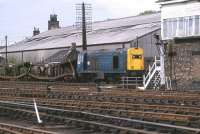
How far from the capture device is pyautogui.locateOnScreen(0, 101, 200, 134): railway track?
582 inches

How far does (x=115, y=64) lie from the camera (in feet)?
151

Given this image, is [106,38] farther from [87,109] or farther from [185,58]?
[87,109]

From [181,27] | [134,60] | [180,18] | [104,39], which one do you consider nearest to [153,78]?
[181,27]

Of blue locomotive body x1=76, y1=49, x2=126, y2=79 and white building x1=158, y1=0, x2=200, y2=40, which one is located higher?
white building x1=158, y1=0, x2=200, y2=40

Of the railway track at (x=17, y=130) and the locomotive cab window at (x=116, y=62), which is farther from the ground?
the locomotive cab window at (x=116, y=62)

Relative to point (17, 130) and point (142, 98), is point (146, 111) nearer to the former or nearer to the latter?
point (17, 130)

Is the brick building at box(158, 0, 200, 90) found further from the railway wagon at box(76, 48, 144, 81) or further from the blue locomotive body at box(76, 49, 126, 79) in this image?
the blue locomotive body at box(76, 49, 126, 79)

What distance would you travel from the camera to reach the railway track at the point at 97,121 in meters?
14.8

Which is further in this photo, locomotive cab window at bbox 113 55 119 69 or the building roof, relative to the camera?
the building roof

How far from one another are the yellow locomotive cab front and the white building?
317 centimetres

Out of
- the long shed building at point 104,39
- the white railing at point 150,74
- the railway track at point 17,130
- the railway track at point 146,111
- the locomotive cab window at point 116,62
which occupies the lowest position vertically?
the railway track at point 17,130

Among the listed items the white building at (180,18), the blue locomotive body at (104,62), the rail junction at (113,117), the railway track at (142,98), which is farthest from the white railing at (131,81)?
the rail junction at (113,117)

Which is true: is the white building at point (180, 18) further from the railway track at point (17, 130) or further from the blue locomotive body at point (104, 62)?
the railway track at point (17, 130)

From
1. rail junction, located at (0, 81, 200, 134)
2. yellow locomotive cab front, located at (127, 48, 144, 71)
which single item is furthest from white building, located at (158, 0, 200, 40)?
rail junction, located at (0, 81, 200, 134)
